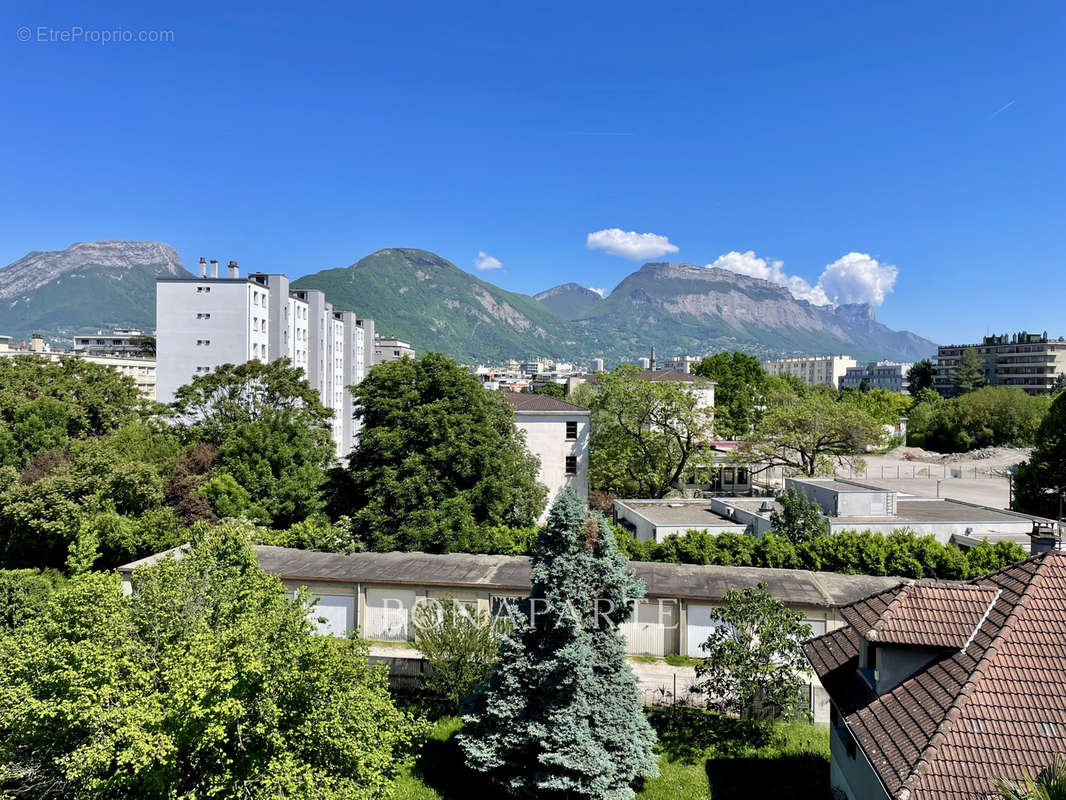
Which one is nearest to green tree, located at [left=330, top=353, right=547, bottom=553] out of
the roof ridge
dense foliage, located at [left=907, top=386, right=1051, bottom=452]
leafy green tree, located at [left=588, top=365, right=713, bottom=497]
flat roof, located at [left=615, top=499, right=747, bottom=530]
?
flat roof, located at [left=615, top=499, right=747, bottom=530]

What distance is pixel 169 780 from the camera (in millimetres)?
8500

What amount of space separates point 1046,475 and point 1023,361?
299 ft

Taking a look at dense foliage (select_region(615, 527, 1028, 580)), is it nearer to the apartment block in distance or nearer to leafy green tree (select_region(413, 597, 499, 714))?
leafy green tree (select_region(413, 597, 499, 714))

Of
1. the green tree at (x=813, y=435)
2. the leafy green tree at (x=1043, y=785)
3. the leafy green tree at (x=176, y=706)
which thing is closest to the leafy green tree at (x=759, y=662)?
the leafy green tree at (x=1043, y=785)

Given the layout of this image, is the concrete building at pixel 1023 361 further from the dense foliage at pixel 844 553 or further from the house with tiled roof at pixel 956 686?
the house with tiled roof at pixel 956 686

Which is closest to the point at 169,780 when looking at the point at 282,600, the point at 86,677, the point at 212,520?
the point at 86,677

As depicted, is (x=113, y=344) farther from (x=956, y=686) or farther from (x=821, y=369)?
(x=821, y=369)

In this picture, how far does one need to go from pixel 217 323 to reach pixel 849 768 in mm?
50058

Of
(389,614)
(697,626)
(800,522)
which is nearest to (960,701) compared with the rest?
(697,626)

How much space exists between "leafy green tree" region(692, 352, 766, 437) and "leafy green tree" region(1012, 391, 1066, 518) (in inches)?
888

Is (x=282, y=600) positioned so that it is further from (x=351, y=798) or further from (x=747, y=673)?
(x=747, y=673)

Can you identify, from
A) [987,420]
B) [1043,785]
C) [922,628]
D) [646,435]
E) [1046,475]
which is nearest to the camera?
[1043,785]

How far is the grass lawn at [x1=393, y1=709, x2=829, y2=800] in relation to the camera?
39.4ft

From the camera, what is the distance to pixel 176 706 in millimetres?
8180
